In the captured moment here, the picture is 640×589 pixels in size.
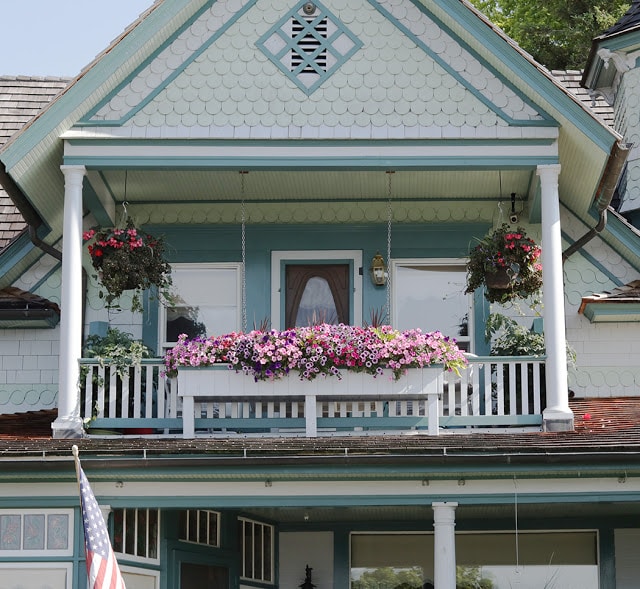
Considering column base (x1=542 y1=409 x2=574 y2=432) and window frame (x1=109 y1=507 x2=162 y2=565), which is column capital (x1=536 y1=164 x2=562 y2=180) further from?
window frame (x1=109 y1=507 x2=162 y2=565)

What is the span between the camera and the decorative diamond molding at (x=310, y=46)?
15703mm

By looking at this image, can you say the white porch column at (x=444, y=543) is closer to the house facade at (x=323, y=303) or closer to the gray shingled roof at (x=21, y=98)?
the house facade at (x=323, y=303)

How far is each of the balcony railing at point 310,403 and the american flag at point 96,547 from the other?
229 centimetres

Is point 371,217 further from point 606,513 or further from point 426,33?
point 606,513

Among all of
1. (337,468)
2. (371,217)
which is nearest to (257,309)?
(371,217)

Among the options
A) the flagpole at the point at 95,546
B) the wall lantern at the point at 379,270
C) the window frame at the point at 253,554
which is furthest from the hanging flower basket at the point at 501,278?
the flagpole at the point at 95,546

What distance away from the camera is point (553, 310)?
15.1 metres

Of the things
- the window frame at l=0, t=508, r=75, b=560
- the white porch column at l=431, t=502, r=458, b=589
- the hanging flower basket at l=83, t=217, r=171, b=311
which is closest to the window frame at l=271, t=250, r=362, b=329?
the hanging flower basket at l=83, t=217, r=171, b=311

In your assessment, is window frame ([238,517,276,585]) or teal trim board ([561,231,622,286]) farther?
teal trim board ([561,231,622,286])

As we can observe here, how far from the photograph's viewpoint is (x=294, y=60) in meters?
15.8

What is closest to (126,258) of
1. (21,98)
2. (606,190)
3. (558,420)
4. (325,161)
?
(325,161)

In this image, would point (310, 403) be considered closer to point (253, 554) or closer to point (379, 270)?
point (253, 554)

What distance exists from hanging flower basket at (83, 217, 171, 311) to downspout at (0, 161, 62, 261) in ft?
2.22

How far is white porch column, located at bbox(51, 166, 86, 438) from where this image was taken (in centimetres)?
1470
